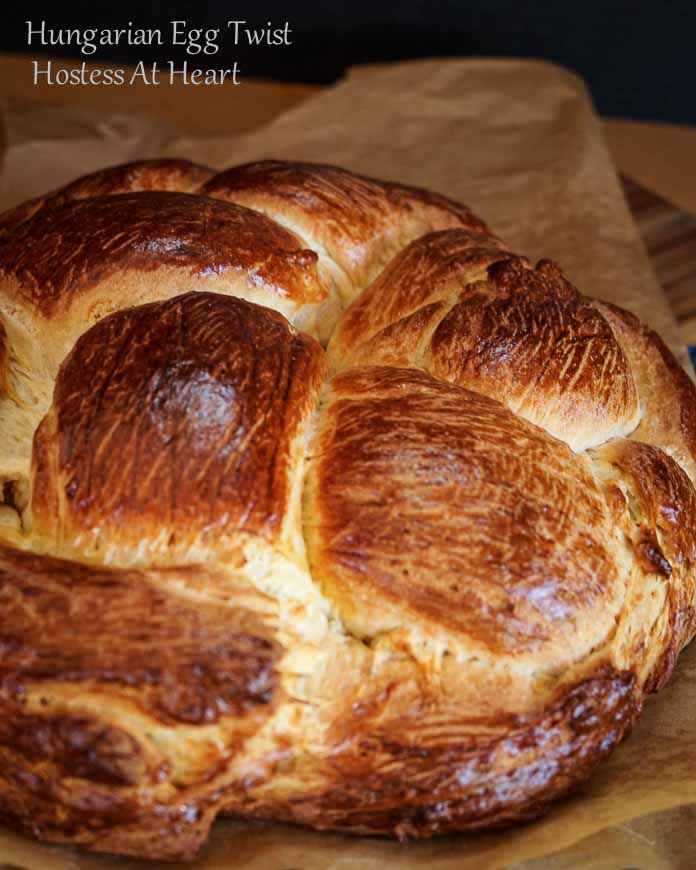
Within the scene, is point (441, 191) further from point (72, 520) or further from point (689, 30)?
point (72, 520)

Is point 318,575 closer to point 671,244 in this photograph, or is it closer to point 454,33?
point 671,244

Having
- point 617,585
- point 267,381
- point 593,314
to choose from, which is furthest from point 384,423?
point 593,314

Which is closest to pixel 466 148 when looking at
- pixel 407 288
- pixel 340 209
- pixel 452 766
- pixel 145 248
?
pixel 340 209

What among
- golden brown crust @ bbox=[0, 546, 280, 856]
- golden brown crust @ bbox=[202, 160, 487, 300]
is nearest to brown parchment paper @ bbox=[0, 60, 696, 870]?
golden brown crust @ bbox=[202, 160, 487, 300]

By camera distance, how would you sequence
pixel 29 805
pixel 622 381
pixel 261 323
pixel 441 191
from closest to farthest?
pixel 29 805, pixel 261 323, pixel 622 381, pixel 441 191

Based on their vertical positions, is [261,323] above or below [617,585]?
above

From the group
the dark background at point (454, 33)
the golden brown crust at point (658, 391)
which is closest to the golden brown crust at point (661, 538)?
the golden brown crust at point (658, 391)

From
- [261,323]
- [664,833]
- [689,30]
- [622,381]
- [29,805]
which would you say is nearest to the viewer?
[29,805]
